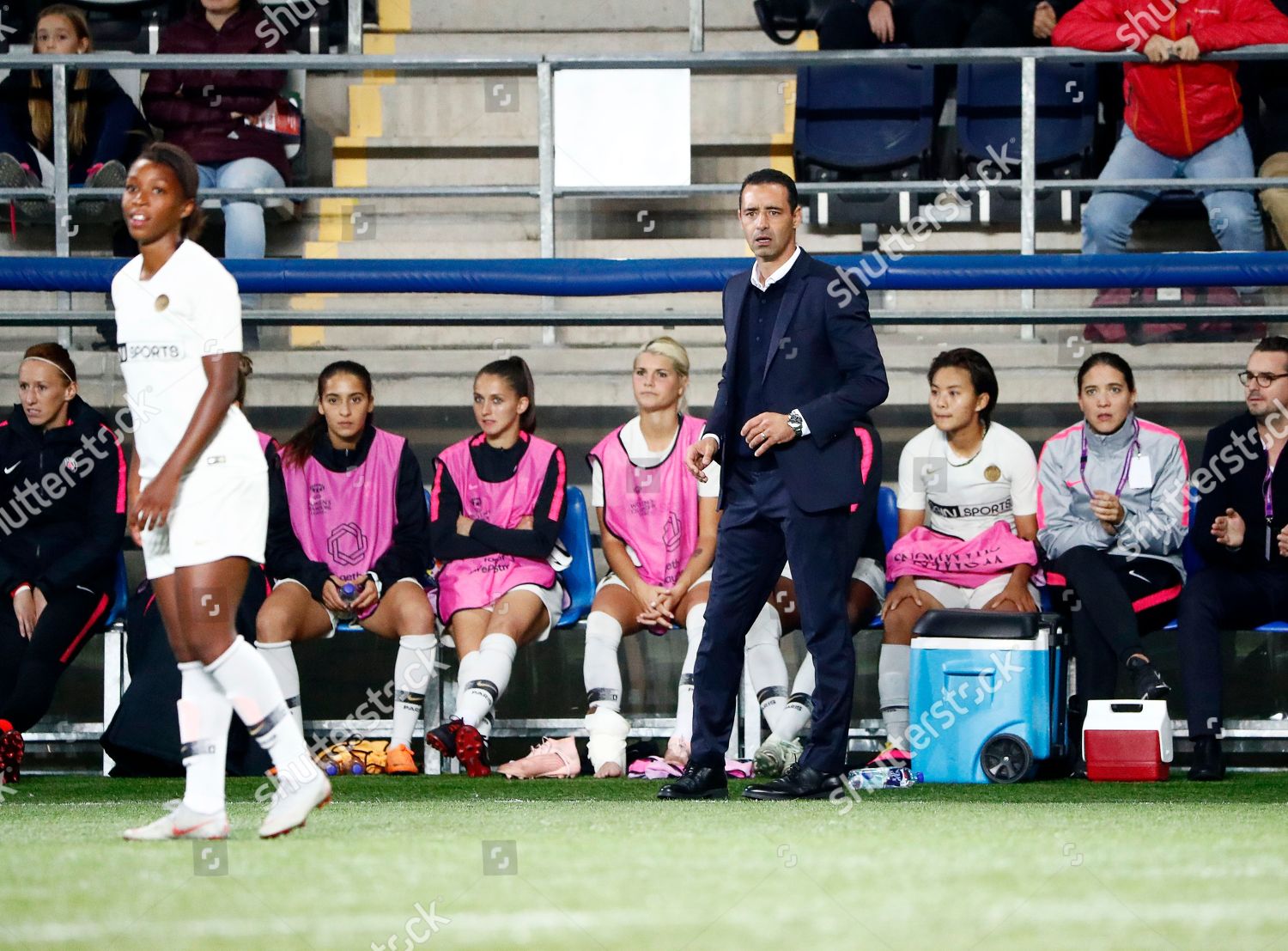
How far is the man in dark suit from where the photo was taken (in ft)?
15.6

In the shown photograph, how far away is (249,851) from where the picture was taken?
3211 mm

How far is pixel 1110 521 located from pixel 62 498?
426cm

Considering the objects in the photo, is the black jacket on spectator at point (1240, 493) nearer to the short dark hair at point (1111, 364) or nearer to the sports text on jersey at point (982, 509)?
the short dark hair at point (1111, 364)

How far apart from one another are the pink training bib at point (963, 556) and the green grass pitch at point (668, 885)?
2.53 m

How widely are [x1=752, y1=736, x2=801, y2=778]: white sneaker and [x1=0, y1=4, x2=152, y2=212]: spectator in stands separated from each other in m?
4.18

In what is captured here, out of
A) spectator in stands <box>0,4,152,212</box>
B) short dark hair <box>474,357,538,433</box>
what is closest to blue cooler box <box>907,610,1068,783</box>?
short dark hair <box>474,357,538,433</box>

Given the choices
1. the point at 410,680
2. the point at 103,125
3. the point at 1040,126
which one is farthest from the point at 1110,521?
the point at 103,125

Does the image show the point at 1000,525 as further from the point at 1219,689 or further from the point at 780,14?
the point at 780,14

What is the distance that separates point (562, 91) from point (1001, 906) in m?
5.70

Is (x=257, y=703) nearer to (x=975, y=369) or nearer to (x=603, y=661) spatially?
(x=603, y=661)

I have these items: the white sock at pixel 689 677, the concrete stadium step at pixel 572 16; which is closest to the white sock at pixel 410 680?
the white sock at pixel 689 677

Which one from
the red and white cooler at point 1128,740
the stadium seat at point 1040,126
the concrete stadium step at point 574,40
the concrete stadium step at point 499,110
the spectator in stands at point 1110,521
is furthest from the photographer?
the concrete stadium step at point 574,40

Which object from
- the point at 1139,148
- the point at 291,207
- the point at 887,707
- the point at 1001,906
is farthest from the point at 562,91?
the point at 1001,906

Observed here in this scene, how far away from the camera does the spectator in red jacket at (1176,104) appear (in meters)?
7.35
